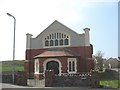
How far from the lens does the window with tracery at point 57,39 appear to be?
137 ft

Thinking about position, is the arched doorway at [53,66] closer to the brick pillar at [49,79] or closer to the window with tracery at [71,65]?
the window with tracery at [71,65]

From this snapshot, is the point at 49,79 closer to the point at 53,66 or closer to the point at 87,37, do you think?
the point at 53,66

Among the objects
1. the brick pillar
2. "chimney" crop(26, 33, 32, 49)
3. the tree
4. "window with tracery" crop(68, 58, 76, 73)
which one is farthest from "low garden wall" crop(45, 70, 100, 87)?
the tree

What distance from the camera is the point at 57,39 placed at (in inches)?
1654

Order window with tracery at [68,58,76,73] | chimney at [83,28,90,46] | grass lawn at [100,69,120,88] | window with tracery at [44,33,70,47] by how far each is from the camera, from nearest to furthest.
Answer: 1. grass lawn at [100,69,120,88]
2. window with tracery at [68,58,76,73]
3. chimney at [83,28,90,46]
4. window with tracery at [44,33,70,47]

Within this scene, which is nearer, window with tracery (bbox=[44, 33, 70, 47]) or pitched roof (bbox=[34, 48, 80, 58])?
pitched roof (bbox=[34, 48, 80, 58])

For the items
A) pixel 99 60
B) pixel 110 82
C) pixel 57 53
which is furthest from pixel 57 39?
pixel 99 60

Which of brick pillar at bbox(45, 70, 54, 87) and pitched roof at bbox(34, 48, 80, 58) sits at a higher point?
pitched roof at bbox(34, 48, 80, 58)

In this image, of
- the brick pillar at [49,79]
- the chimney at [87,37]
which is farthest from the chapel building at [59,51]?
the brick pillar at [49,79]

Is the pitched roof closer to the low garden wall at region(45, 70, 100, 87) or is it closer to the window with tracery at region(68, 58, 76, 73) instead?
the window with tracery at region(68, 58, 76, 73)

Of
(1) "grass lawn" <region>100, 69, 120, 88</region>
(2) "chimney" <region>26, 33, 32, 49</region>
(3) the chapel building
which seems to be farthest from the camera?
(2) "chimney" <region>26, 33, 32, 49</region>

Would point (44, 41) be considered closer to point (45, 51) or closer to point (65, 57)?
point (45, 51)

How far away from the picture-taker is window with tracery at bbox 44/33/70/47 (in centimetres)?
4172

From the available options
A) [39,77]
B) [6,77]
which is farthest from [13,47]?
[39,77]
